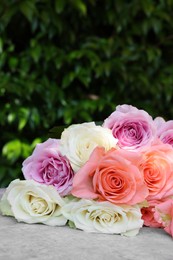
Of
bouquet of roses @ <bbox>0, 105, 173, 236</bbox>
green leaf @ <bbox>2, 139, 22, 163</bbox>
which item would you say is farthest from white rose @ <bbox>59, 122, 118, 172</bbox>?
green leaf @ <bbox>2, 139, 22, 163</bbox>

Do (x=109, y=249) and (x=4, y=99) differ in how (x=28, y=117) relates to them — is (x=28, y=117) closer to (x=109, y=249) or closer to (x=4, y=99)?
(x=4, y=99)

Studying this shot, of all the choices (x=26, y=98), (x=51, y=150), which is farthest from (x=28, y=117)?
(x=51, y=150)

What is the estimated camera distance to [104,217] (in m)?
0.94

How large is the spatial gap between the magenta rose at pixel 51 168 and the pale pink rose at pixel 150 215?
0.13 m

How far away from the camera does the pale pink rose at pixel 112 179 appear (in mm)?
957

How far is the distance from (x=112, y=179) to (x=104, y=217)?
0.07 m

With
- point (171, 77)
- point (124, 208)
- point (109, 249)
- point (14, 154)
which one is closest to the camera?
point (109, 249)

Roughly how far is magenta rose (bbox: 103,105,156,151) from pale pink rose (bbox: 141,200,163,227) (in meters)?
0.10

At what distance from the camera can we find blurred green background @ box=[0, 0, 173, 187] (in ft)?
8.04

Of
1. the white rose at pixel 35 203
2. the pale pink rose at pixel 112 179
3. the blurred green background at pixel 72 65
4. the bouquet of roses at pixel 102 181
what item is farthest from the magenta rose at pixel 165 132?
the blurred green background at pixel 72 65

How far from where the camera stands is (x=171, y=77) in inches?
103

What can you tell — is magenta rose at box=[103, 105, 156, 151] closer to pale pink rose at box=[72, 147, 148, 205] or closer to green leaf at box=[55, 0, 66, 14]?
pale pink rose at box=[72, 147, 148, 205]

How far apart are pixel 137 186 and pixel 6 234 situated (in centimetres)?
22

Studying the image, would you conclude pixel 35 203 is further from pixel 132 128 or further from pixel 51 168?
pixel 132 128
